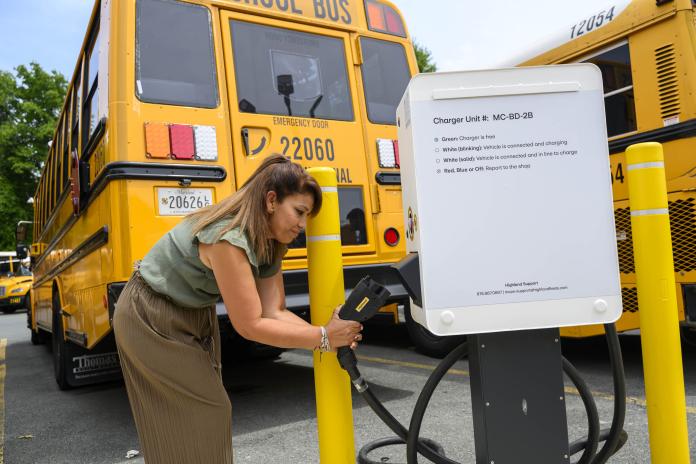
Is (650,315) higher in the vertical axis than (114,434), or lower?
higher

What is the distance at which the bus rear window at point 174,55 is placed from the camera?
3.51 m

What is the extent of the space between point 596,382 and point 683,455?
7.20ft

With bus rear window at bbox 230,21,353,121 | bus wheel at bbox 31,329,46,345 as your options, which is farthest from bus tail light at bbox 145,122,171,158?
bus wheel at bbox 31,329,46,345

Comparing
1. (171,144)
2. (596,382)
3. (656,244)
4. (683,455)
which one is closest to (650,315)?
(656,244)

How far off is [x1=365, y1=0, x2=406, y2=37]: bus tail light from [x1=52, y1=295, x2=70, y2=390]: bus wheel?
368cm

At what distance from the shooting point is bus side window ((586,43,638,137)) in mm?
4465

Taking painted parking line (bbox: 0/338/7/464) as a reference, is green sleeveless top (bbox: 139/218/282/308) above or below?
above

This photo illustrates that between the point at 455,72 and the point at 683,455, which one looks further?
the point at 683,455

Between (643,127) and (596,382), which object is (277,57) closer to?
(643,127)

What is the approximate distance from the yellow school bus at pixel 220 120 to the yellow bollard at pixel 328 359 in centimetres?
130

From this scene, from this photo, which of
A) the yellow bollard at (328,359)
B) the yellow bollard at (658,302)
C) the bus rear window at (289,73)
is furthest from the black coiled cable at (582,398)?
the bus rear window at (289,73)

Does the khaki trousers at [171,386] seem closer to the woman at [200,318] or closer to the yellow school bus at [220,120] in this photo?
the woman at [200,318]

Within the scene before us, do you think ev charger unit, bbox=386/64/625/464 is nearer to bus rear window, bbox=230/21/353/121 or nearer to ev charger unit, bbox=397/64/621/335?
ev charger unit, bbox=397/64/621/335

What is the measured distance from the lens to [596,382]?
4.18m
